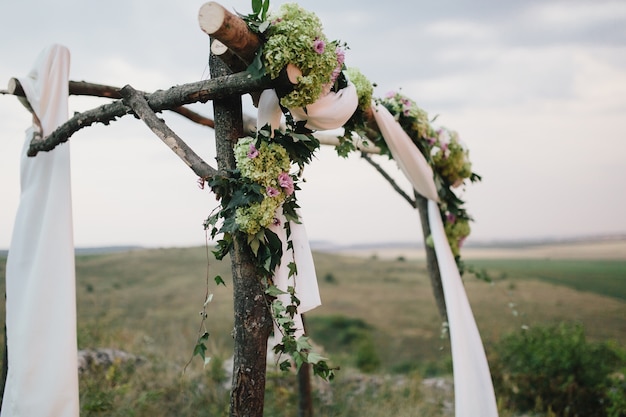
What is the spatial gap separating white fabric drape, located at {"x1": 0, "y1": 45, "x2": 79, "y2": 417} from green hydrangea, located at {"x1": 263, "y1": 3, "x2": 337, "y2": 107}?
1604 millimetres

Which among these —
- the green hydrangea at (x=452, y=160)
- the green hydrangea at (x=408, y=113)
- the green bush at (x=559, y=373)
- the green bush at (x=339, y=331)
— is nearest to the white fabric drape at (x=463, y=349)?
the green hydrangea at (x=452, y=160)

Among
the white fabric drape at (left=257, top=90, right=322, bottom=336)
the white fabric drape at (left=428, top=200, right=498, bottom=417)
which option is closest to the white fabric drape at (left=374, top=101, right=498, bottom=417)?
the white fabric drape at (left=428, top=200, right=498, bottom=417)

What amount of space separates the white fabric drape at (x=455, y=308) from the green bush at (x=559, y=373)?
1.76 m

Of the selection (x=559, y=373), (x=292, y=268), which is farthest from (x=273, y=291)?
(x=559, y=373)

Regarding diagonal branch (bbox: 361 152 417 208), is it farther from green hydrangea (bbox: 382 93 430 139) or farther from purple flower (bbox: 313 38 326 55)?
purple flower (bbox: 313 38 326 55)

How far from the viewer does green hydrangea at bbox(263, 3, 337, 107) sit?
99.5 inches

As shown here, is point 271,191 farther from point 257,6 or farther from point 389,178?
point 389,178

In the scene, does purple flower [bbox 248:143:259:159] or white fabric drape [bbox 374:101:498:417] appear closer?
purple flower [bbox 248:143:259:159]

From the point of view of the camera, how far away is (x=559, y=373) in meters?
5.92

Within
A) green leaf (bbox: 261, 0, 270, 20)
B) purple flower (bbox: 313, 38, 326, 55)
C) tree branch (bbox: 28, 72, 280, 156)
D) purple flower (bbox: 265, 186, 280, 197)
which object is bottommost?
purple flower (bbox: 265, 186, 280, 197)

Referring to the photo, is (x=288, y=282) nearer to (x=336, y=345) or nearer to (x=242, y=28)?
(x=242, y=28)

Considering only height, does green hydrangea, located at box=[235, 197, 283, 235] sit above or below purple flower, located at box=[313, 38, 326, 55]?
below

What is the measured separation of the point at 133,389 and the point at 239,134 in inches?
131

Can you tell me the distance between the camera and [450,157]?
452cm
